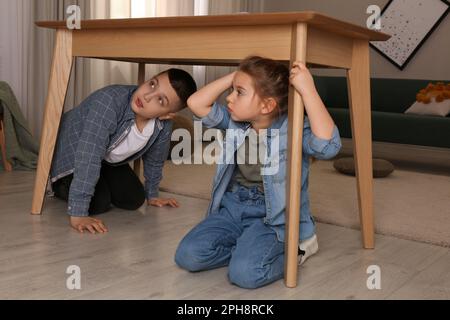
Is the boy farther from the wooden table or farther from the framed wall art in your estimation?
the framed wall art

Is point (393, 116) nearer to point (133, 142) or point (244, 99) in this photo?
point (133, 142)

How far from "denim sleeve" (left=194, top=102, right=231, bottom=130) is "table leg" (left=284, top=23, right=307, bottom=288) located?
0.73 ft

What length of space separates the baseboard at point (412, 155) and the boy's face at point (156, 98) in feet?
6.59

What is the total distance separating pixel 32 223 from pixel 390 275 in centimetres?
97

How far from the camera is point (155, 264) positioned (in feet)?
4.02

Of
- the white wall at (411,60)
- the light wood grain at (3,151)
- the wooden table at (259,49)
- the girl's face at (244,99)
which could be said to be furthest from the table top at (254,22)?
the white wall at (411,60)

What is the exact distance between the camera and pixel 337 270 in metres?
1.24

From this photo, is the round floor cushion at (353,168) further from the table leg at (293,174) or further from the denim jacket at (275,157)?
the table leg at (293,174)

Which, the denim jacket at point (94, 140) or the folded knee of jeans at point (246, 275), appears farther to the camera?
the denim jacket at point (94, 140)

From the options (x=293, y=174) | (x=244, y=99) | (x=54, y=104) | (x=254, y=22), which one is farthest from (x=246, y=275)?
(x=54, y=104)

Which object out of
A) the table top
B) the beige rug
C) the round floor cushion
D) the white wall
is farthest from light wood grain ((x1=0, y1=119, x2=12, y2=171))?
the white wall

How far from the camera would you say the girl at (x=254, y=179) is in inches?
43.6
